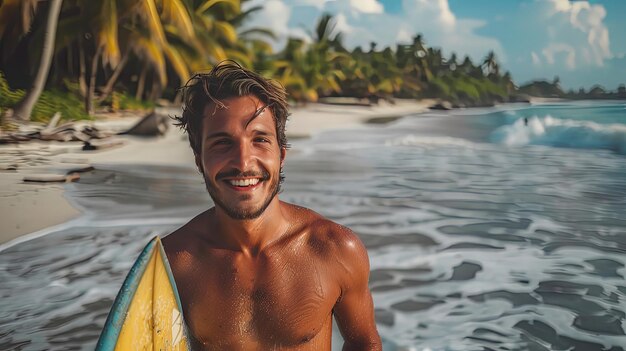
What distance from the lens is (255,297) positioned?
4.45ft

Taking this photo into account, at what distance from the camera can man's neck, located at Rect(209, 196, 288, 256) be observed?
1305 mm

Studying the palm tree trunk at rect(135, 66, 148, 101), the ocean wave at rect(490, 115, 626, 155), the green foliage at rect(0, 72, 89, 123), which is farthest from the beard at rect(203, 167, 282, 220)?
the palm tree trunk at rect(135, 66, 148, 101)

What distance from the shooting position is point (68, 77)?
15359 millimetres

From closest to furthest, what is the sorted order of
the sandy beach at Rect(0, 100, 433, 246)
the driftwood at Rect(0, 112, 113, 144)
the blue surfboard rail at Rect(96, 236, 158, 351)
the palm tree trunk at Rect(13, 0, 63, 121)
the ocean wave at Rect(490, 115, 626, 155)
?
the blue surfboard rail at Rect(96, 236, 158, 351) → the sandy beach at Rect(0, 100, 433, 246) → the driftwood at Rect(0, 112, 113, 144) → the palm tree trunk at Rect(13, 0, 63, 121) → the ocean wave at Rect(490, 115, 626, 155)

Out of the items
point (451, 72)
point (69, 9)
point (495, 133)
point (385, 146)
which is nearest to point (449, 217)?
point (385, 146)

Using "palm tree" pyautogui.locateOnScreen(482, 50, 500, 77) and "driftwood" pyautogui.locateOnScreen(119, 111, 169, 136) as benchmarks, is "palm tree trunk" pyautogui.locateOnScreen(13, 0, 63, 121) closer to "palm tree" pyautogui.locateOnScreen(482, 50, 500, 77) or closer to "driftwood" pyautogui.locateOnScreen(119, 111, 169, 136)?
"driftwood" pyautogui.locateOnScreen(119, 111, 169, 136)

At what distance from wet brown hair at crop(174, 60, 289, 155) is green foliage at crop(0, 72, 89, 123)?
35.3ft

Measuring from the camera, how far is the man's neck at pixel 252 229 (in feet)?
4.28

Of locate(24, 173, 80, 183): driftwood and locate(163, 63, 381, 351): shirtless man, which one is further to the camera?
locate(24, 173, 80, 183): driftwood

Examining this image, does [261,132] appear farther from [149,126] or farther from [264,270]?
[149,126]

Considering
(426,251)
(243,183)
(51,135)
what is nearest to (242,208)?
(243,183)

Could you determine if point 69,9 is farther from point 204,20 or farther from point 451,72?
point 451,72

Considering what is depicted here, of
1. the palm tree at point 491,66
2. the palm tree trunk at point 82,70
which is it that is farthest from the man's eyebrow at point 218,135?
Answer: the palm tree at point 491,66

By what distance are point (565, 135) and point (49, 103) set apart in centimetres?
1854
